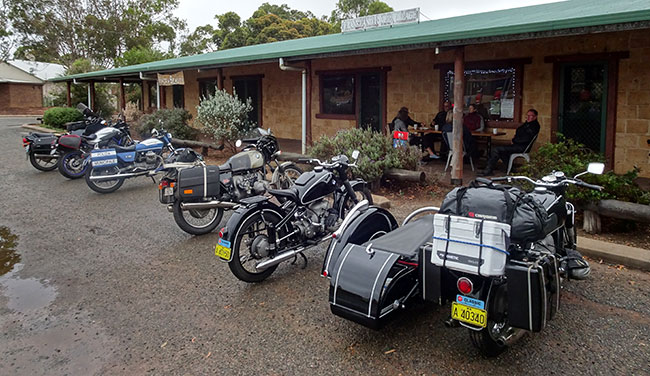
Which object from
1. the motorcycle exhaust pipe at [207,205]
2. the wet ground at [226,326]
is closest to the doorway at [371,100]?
the motorcycle exhaust pipe at [207,205]

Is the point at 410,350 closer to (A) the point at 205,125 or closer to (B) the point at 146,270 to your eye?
(B) the point at 146,270

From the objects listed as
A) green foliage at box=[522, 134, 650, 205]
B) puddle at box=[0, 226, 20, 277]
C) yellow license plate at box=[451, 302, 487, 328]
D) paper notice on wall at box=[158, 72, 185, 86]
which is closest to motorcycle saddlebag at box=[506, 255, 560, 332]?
yellow license plate at box=[451, 302, 487, 328]

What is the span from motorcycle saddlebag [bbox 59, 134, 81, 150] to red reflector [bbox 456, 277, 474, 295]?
8.59m

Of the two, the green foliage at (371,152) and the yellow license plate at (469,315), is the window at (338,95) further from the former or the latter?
the yellow license plate at (469,315)

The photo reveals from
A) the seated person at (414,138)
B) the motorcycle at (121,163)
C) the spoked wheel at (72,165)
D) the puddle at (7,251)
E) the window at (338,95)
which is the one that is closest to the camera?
the puddle at (7,251)

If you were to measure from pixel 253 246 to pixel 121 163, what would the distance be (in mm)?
5212

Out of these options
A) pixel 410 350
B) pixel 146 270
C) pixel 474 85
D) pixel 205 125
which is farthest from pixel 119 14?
pixel 410 350

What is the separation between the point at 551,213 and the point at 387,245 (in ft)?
3.69

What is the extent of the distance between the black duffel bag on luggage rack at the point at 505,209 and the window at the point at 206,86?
50.2ft

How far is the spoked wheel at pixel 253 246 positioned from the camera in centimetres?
409

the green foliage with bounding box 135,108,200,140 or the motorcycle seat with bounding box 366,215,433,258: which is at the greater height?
the green foliage with bounding box 135,108,200,140

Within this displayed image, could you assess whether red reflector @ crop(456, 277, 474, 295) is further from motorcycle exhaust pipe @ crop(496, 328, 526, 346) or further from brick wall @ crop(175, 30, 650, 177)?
brick wall @ crop(175, 30, 650, 177)

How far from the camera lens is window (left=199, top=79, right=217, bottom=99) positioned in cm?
1708

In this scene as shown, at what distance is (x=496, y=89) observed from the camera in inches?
378
